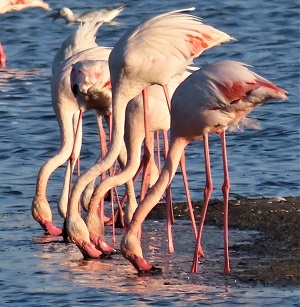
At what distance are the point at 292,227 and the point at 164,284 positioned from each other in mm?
1523

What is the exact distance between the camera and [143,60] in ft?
24.0

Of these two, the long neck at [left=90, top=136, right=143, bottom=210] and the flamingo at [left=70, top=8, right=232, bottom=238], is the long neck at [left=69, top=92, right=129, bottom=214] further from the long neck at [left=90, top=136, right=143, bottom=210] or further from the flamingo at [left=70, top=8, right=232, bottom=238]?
the long neck at [left=90, top=136, right=143, bottom=210]

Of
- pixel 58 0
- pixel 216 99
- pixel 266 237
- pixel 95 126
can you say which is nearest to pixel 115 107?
pixel 216 99

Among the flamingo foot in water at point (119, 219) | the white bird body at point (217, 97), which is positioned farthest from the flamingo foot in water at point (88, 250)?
the flamingo foot in water at point (119, 219)

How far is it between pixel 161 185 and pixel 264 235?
1071mm

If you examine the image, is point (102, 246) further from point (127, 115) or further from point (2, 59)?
point (2, 59)

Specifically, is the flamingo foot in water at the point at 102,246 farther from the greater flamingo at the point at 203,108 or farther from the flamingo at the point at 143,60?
the greater flamingo at the point at 203,108

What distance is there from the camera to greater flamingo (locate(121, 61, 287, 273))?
6.75 metres

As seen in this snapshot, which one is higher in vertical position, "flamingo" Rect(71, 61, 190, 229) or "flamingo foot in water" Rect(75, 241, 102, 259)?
"flamingo" Rect(71, 61, 190, 229)

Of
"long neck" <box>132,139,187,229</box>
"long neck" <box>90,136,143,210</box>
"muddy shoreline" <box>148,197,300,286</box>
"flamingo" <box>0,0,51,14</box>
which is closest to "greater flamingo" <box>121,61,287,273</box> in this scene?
"long neck" <box>132,139,187,229</box>

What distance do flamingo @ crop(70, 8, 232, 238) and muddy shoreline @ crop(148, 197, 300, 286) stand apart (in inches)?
43.3

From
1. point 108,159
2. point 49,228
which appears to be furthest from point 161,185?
point 49,228

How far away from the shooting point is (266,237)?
7.52m

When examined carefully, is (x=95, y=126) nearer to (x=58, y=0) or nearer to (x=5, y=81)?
(x=5, y=81)
